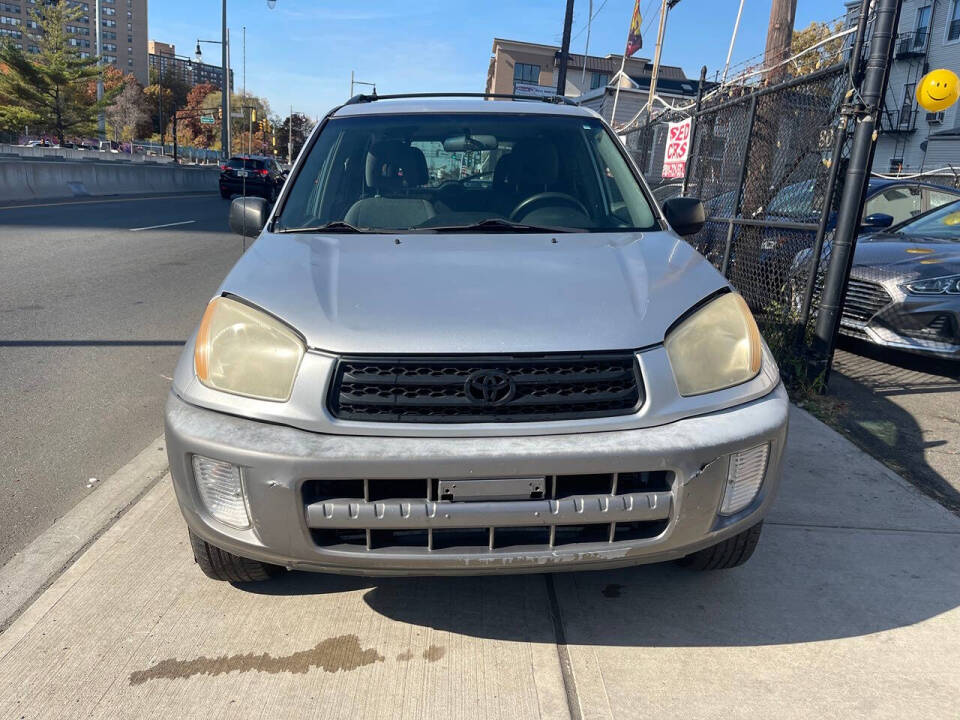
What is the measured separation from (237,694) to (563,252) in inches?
73.0

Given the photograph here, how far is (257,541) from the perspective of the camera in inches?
92.4

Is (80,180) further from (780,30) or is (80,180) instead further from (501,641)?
(501,641)

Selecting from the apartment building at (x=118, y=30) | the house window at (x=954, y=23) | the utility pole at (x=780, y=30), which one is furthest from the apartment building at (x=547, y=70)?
the apartment building at (x=118, y=30)

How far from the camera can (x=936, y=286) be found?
19.1ft

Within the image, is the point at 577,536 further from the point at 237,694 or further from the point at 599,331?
the point at 237,694

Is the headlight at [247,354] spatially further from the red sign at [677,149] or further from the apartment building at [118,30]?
the apartment building at [118,30]

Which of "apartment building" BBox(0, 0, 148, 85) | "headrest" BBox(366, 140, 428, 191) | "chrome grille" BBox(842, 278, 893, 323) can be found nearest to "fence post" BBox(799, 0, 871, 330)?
"chrome grille" BBox(842, 278, 893, 323)

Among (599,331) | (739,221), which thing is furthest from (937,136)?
(599,331)

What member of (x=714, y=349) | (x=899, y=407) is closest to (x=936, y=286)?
(x=899, y=407)

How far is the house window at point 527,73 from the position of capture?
277 feet

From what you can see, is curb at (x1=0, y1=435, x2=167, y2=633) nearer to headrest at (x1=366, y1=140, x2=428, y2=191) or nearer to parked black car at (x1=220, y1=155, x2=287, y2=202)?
headrest at (x1=366, y1=140, x2=428, y2=191)

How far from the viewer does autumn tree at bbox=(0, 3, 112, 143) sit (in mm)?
60531

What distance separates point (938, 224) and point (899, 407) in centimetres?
277

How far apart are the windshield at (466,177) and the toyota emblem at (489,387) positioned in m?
1.17
